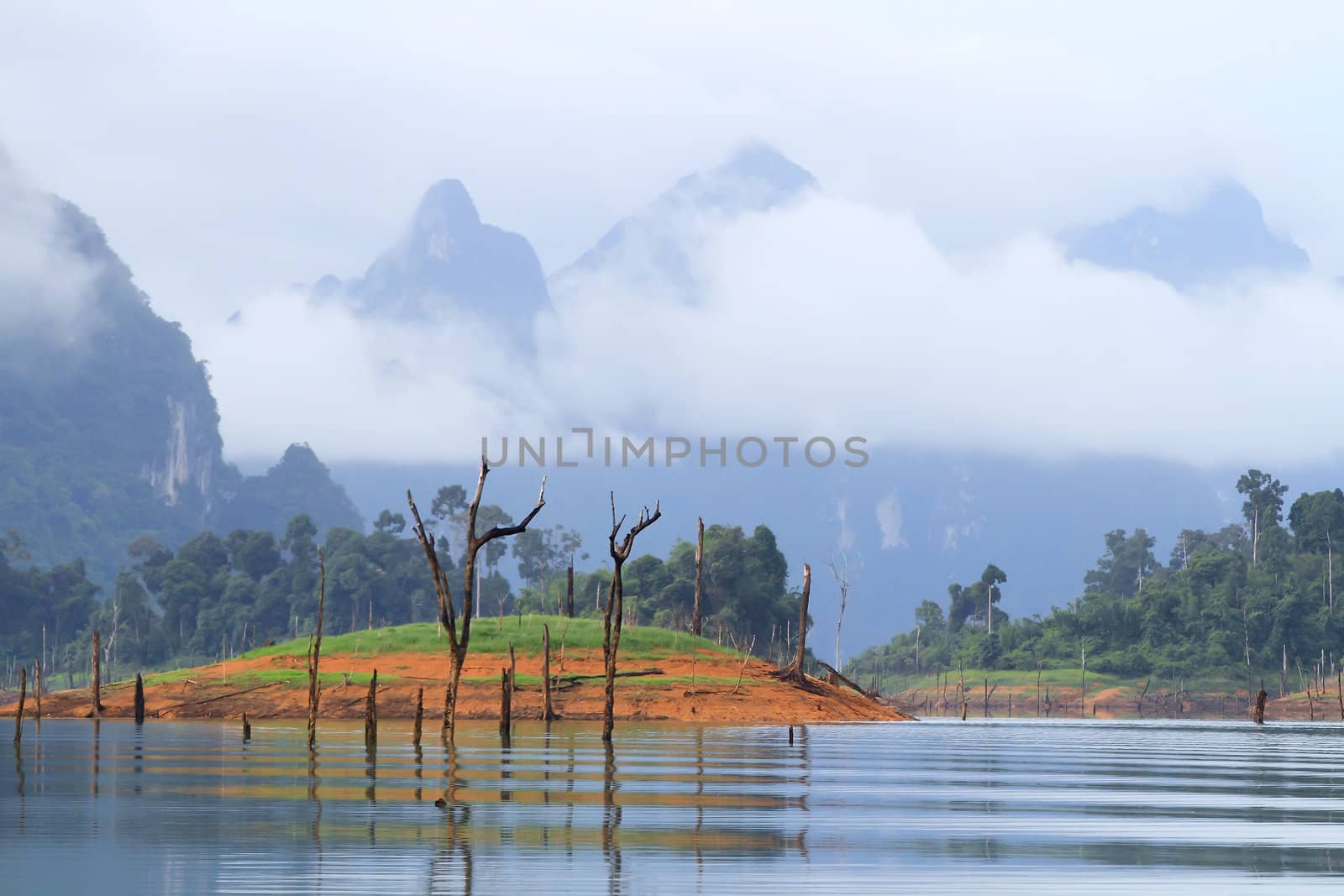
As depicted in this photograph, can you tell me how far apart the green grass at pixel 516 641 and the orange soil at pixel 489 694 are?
4.12ft

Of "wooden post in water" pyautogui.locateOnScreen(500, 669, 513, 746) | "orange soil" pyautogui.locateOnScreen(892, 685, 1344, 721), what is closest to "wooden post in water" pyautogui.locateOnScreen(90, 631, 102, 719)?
"wooden post in water" pyautogui.locateOnScreen(500, 669, 513, 746)

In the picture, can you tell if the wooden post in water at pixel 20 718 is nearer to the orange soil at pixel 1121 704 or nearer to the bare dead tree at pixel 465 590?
the bare dead tree at pixel 465 590

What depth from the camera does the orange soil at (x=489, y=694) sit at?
91.8 m

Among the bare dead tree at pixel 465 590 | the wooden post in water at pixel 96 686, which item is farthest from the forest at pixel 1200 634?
the bare dead tree at pixel 465 590

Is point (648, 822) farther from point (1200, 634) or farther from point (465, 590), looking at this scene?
point (1200, 634)

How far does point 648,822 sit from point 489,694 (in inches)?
2520

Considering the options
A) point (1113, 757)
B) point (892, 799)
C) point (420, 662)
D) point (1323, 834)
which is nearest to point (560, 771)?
point (892, 799)

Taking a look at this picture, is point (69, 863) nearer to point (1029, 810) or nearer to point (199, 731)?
point (1029, 810)

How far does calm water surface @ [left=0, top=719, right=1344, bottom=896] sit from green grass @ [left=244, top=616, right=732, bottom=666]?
→ 47752 millimetres

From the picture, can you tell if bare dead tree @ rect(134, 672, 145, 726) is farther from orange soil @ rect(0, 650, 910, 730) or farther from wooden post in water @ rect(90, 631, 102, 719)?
orange soil @ rect(0, 650, 910, 730)

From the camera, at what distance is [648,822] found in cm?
2984

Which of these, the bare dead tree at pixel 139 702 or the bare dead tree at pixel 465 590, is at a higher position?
the bare dead tree at pixel 465 590

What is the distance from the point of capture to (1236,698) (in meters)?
174

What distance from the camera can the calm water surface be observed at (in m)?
23.0
